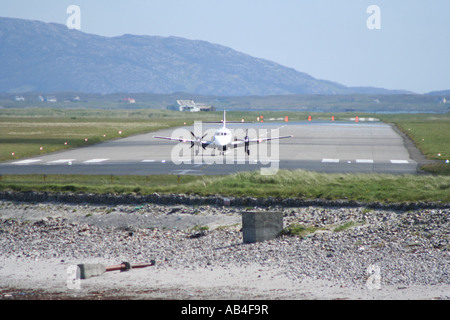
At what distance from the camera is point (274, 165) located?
2103 inches

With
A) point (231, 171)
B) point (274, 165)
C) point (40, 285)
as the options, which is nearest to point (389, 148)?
point (274, 165)

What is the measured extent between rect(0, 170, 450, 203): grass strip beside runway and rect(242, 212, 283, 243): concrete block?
9380 millimetres

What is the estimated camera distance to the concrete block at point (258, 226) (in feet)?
87.2

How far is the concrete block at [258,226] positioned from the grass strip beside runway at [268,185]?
9380 mm

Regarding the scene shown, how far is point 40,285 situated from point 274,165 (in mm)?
34387

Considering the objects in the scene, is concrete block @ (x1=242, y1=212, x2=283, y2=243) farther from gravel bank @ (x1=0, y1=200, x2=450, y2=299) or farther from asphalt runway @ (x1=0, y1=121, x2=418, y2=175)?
asphalt runway @ (x1=0, y1=121, x2=418, y2=175)

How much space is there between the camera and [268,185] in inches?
1590

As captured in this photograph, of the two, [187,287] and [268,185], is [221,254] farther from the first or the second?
[268,185]

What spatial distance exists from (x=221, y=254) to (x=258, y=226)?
8.59ft

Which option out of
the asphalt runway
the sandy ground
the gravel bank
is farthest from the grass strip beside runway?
the sandy ground
